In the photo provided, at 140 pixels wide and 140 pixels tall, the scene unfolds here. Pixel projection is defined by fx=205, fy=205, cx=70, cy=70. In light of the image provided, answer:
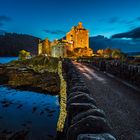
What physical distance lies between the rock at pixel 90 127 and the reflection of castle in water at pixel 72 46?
356 ft

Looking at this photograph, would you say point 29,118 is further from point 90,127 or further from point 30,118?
point 90,127

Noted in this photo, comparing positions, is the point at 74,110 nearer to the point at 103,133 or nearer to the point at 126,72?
the point at 103,133

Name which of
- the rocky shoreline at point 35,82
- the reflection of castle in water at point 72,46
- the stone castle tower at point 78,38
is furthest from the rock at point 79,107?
the stone castle tower at point 78,38

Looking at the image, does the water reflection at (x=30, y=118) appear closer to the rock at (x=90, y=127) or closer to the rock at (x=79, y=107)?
the rock at (x=79, y=107)

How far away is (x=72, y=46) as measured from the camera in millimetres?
127812

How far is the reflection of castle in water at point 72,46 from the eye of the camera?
113 meters

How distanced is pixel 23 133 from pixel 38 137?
4.26 feet

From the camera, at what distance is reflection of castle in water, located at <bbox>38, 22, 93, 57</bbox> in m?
113

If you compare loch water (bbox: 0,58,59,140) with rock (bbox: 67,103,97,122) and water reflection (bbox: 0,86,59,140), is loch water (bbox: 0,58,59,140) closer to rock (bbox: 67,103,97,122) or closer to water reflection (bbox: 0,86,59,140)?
water reflection (bbox: 0,86,59,140)

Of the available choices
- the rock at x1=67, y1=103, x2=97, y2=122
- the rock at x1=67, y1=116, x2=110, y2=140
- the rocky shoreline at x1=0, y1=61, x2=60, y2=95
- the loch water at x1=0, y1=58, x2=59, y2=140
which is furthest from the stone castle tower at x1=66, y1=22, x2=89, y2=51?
the rock at x1=67, y1=116, x2=110, y2=140

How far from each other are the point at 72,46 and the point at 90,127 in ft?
411

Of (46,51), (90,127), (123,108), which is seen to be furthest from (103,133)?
(46,51)

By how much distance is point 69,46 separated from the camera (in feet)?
401

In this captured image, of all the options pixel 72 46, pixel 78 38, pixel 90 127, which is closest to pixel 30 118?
pixel 90 127
